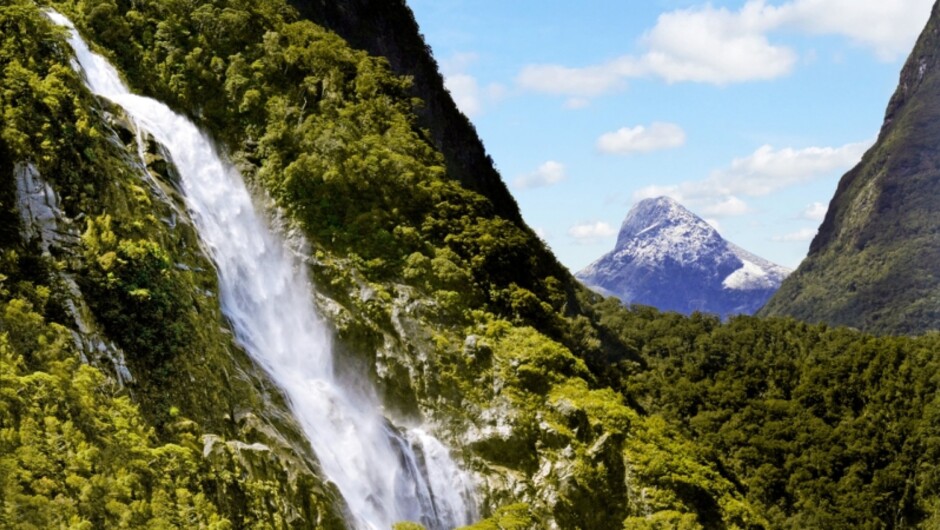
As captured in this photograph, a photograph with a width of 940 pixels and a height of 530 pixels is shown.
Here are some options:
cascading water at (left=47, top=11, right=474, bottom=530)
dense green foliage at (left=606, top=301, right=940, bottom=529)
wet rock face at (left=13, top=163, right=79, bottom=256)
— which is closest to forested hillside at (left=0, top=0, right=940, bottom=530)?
wet rock face at (left=13, top=163, right=79, bottom=256)

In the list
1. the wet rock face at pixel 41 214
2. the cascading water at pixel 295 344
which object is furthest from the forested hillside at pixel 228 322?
the cascading water at pixel 295 344

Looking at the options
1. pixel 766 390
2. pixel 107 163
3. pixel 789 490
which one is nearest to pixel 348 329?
pixel 107 163

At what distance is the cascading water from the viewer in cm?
3241

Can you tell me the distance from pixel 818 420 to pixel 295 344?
53.2 m

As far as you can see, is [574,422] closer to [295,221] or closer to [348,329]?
[348,329]

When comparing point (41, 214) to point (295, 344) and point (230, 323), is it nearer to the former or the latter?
point (230, 323)

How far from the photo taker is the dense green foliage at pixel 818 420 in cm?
6812

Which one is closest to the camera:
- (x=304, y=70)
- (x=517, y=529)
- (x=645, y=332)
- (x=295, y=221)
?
(x=517, y=529)

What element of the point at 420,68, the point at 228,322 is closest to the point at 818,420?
the point at 420,68

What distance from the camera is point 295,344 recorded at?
35.4 metres

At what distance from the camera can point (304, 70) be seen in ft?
143

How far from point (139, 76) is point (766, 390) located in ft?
199

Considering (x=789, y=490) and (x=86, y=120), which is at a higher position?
(x=86, y=120)

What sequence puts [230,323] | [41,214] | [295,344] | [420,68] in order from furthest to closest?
[420,68], [295,344], [230,323], [41,214]
